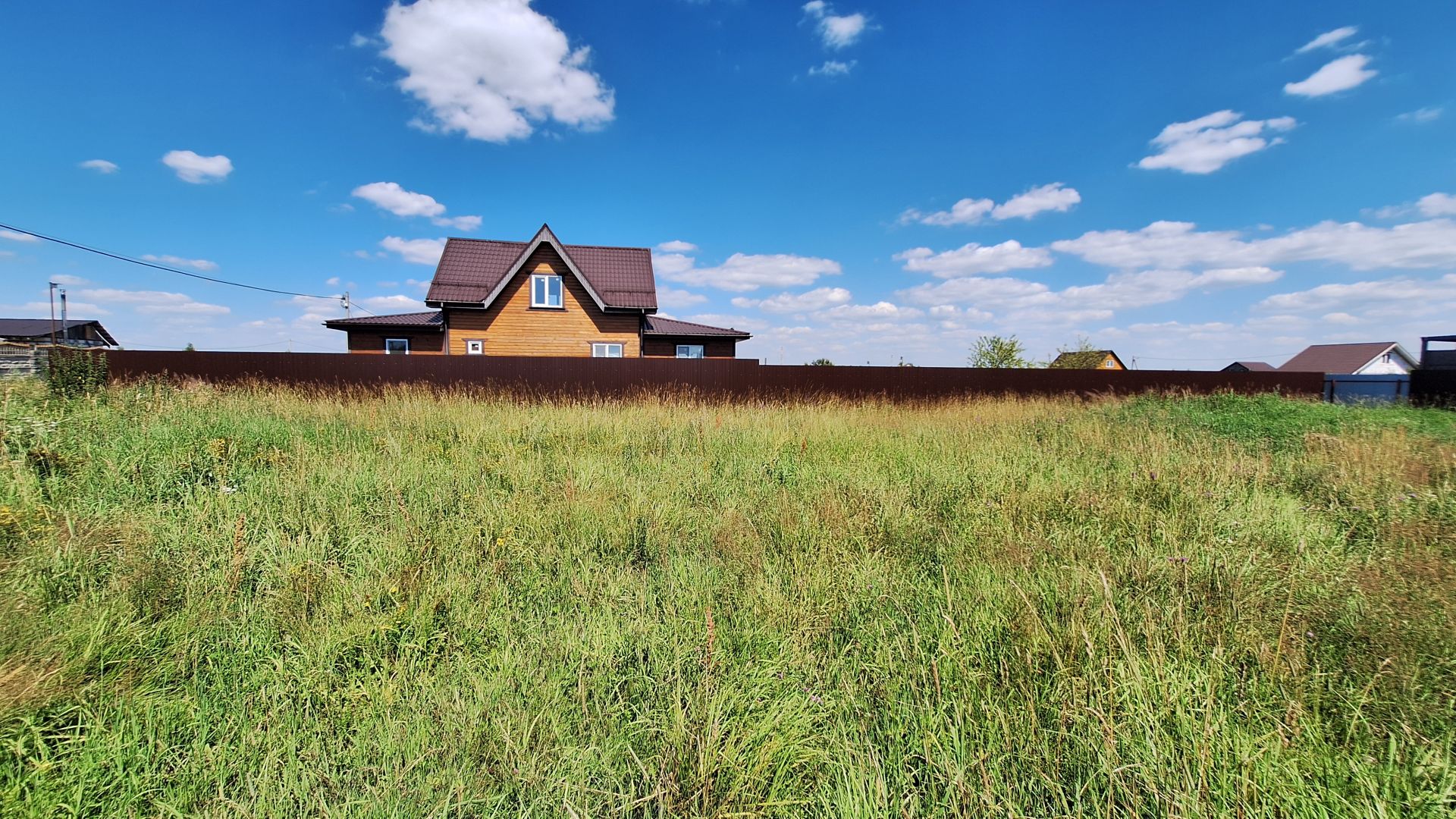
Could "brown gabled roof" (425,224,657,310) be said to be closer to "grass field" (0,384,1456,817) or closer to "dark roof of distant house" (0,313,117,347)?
"grass field" (0,384,1456,817)

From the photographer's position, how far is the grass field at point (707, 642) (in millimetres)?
1483

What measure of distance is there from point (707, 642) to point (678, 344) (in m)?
22.6

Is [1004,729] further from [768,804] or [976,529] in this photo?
[976,529]

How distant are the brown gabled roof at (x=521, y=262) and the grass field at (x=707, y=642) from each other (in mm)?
14859

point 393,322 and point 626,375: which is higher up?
point 393,322

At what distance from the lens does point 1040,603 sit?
7.77 ft

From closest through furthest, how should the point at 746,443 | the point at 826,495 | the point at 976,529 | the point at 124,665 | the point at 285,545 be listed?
the point at 124,665
the point at 285,545
the point at 976,529
the point at 826,495
the point at 746,443

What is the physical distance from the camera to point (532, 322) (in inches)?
739

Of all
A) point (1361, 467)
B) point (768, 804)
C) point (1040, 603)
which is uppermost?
point (1361, 467)

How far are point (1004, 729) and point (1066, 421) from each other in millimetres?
8793

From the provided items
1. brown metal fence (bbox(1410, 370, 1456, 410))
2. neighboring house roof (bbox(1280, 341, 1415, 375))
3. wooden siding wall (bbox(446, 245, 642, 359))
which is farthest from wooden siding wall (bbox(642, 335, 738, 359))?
neighboring house roof (bbox(1280, 341, 1415, 375))

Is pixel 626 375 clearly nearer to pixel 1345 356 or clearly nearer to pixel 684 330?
pixel 684 330

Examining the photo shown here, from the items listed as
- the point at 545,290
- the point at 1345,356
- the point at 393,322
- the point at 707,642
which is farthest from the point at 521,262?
the point at 1345,356

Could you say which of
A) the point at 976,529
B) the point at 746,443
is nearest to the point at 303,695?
the point at 976,529
